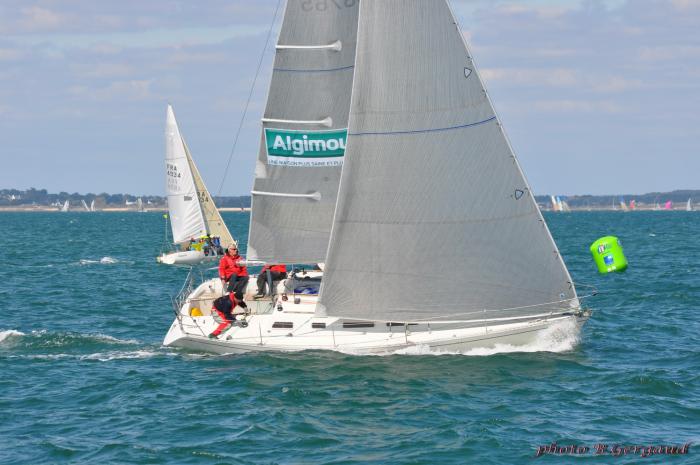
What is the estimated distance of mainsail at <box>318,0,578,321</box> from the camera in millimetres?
20938

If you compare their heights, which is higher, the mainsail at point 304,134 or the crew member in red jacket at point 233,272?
the mainsail at point 304,134

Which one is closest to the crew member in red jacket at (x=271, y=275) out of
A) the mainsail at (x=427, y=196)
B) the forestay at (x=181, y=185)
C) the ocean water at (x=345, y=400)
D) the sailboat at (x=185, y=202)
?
the ocean water at (x=345, y=400)

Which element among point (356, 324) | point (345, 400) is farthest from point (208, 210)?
point (345, 400)

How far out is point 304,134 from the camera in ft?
79.7

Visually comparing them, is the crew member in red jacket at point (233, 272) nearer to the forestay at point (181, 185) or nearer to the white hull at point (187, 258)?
the white hull at point (187, 258)

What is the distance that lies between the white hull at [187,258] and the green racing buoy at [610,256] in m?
29.3

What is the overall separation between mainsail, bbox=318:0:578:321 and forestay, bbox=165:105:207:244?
33190 mm

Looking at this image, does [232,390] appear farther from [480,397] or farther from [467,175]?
[467,175]

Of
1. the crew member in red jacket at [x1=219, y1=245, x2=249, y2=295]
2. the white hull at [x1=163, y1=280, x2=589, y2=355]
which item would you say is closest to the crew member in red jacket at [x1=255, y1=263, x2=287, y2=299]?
the crew member in red jacket at [x1=219, y1=245, x2=249, y2=295]

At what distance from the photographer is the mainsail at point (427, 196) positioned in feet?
68.7

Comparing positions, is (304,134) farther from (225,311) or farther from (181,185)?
(181,185)

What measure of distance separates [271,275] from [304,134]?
3417 mm

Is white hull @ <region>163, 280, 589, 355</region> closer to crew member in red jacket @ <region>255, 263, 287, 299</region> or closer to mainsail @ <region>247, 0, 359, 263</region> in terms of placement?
crew member in red jacket @ <region>255, 263, 287, 299</region>

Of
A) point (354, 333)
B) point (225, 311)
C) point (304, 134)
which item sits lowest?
point (354, 333)
